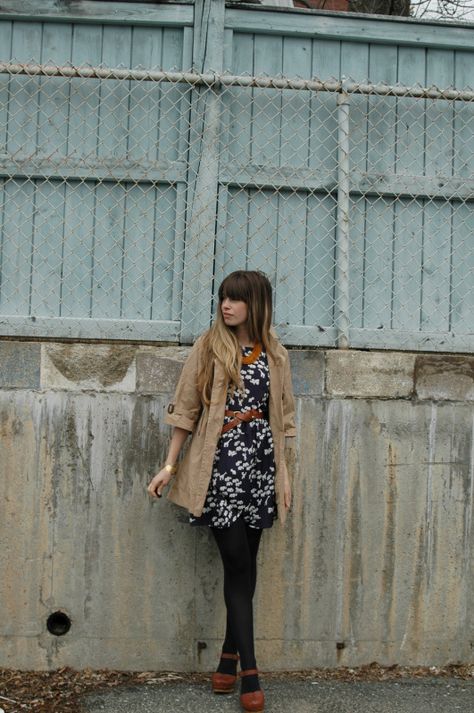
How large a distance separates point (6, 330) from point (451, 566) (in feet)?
8.68

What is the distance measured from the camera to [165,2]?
4.48 meters

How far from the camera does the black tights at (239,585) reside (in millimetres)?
3922

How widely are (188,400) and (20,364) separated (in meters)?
Result: 0.95

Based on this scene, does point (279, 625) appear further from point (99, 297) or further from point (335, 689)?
point (99, 297)

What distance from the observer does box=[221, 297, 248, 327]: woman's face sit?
13.0 ft

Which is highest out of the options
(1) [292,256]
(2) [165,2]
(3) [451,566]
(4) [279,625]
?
(2) [165,2]

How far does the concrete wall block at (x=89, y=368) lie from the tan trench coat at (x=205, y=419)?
39 cm

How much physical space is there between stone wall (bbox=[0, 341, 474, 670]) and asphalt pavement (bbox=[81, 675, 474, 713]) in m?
0.18

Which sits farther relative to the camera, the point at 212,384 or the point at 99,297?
the point at 99,297

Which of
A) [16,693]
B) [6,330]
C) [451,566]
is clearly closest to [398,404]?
[451,566]

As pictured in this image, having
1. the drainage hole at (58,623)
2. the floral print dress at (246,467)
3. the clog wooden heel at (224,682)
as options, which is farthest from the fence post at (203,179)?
the clog wooden heel at (224,682)

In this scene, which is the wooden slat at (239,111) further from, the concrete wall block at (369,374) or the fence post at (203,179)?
the concrete wall block at (369,374)

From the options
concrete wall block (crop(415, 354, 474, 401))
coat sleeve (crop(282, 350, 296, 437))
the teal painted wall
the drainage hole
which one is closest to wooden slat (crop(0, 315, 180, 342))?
the teal painted wall

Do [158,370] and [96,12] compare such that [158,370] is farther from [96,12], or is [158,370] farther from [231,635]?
[96,12]
